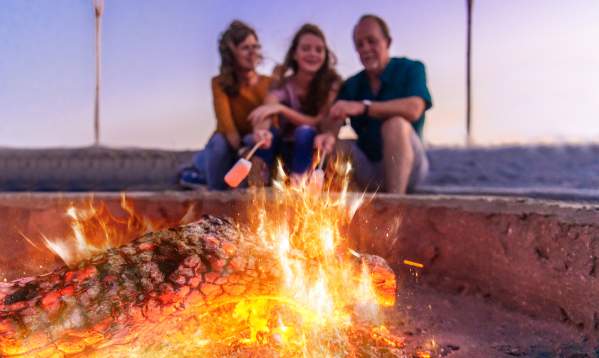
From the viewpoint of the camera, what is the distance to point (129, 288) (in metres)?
1.31

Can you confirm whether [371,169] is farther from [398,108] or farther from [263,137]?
[263,137]

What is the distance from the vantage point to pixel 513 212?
196 cm

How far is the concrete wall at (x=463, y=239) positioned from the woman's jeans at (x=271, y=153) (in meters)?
0.90

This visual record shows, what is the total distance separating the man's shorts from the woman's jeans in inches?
9.2

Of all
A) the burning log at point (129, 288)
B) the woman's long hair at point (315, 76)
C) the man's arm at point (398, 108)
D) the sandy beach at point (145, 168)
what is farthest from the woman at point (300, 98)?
the sandy beach at point (145, 168)

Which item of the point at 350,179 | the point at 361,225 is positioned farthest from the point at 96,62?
the point at 361,225

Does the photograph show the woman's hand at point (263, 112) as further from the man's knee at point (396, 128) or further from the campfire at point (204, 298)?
the campfire at point (204, 298)

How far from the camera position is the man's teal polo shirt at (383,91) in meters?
3.14

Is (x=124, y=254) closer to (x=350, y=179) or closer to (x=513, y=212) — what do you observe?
(x=513, y=212)

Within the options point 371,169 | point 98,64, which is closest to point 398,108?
Result: point 371,169

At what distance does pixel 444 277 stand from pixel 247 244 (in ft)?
3.27

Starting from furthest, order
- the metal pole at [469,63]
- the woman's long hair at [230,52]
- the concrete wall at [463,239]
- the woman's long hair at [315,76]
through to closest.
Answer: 1. the metal pole at [469,63]
2. the woman's long hair at [230,52]
3. the woman's long hair at [315,76]
4. the concrete wall at [463,239]

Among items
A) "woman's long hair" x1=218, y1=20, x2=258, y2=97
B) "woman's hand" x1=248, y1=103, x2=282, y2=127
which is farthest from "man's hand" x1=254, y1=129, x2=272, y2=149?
"woman's long hair" x1=218, y1=20, x2=258, y2=97

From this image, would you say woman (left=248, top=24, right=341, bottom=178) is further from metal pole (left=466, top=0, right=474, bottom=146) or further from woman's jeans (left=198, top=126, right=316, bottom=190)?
metal pole (left=466, top=0, right=474, bottom=146)
